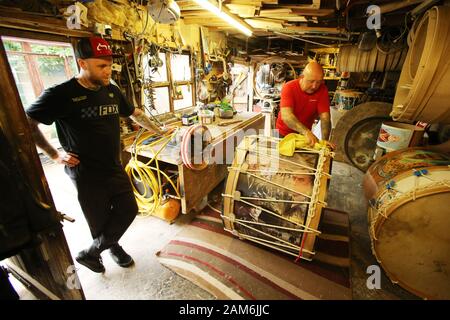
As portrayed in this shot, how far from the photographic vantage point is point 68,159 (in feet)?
5.51

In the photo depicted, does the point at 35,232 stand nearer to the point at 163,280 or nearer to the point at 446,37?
the point at 163,280

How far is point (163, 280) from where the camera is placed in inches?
78.2

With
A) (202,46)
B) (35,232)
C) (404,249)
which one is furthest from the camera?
(202,46)

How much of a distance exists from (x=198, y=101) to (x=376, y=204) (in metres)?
3.70

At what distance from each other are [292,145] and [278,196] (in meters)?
0.51

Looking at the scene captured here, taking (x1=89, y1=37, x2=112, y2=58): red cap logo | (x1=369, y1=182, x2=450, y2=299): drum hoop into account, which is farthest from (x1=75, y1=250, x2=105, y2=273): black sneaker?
(x1=369, y1=182, x2=450, y2=299): drum hoop

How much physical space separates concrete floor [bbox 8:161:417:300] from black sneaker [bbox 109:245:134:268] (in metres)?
0.05

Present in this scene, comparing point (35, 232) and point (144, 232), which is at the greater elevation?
point (35, 232)

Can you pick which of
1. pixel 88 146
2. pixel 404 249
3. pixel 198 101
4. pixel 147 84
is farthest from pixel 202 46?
pixel 404 249

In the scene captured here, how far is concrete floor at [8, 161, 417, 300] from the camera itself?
1879 millimetres

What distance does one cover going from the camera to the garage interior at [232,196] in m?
1.36

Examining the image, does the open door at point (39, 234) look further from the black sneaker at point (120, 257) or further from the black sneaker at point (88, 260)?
the black sneaker at point (120, 257)

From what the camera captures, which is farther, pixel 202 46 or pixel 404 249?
pixel 202 46

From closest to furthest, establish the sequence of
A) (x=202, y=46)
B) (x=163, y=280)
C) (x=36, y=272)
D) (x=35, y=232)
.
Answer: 1. (x=35, y=232)
2. (x=36, y=272)
3. (x=163, y=280)
4. (x=202, y=46)
